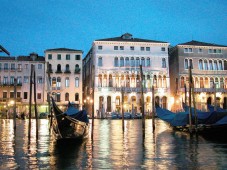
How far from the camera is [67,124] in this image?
13.6m

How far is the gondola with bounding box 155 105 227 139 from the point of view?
15947mm

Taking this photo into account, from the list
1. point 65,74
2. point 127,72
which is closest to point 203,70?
point 127,72

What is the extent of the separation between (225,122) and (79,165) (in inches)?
382

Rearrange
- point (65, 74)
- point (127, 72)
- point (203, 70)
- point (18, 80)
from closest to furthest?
point (18, 80), point (127, 72), point (65, 74), point (203, 70)

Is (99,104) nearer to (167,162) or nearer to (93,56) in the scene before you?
(93,56)

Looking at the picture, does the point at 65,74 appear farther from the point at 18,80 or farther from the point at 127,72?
the point at 127,72

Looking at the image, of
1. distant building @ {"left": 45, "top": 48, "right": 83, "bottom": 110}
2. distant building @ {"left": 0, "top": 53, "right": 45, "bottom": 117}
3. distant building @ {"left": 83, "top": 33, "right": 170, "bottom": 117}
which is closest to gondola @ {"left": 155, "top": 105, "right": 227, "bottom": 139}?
distant building @ {"left": 83, "top": 33, "right": 170, "bottom": 117}

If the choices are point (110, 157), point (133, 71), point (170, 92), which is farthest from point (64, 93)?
point (110, 157)

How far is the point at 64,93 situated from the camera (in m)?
43.1

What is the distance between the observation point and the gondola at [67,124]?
43.8ft

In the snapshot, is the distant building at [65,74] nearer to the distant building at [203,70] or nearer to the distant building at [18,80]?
the distant building at [18,80]

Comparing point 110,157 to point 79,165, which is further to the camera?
point 110,157

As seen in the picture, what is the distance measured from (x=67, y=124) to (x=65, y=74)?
99.6ft

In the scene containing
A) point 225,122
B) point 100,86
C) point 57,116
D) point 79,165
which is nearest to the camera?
point 79,165
